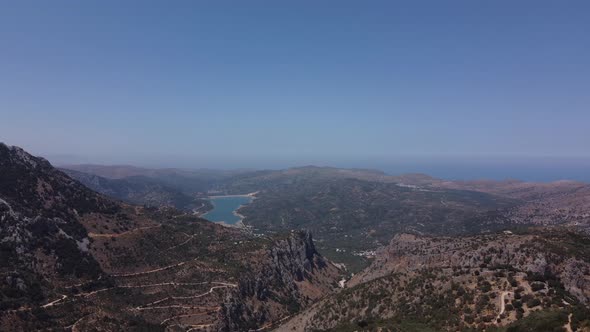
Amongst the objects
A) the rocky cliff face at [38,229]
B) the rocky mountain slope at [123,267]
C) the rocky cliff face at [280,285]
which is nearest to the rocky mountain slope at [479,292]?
the rocky cliff face at [280,285]

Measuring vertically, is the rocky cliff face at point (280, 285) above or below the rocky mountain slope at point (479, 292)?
below

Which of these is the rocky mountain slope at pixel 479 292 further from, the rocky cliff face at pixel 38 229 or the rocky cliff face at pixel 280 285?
Result: the rocky cliff face at pixel 38 229

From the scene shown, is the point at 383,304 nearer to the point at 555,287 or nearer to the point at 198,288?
the point at 555,287

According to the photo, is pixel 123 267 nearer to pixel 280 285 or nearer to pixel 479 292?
pixel 280 285

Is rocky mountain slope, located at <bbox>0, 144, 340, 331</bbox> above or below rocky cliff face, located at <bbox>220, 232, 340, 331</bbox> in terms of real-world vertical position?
above

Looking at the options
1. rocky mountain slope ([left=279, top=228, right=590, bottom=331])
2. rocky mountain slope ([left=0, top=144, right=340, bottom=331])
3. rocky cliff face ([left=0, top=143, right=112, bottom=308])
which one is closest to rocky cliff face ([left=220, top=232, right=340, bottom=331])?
rocky mountain slope ([left=0, top=144, right=340, bottom=331])

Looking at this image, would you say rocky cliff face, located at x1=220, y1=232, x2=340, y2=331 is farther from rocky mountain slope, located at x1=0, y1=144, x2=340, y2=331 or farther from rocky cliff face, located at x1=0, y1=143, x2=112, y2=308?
rocky cliff face, located at x1=0, y1=143, x2=112, y2=308

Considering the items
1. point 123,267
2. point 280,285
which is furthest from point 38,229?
point 280,285
